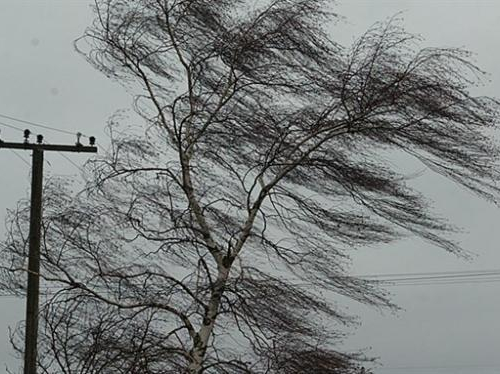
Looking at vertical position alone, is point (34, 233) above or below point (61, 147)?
below

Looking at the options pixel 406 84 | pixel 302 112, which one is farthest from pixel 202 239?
pixel 406 84

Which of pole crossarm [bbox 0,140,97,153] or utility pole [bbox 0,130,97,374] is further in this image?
pole crossarm [bbox 0,140,97,153]

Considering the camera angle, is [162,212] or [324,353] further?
[162,212]

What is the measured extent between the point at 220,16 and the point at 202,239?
9.15 ft

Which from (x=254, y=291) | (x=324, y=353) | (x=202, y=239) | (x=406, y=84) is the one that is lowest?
(x=324, y=353)

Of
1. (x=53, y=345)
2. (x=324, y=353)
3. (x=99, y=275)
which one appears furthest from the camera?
(x=53, y=345)

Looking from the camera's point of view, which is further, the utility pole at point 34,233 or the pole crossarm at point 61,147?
the pole crossarm at point 61,147

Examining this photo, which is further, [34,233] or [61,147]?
[61,147]

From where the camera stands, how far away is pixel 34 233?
53.6 ft

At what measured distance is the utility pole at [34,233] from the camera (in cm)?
1560

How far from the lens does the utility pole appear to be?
1560 centimetres

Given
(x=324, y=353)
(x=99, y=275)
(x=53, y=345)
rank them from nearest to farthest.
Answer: (x=324, y=353), (x=99, y=275), (x=53, y=345)

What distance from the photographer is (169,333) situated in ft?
43.1

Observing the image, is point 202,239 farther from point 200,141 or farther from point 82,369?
point 82,369
